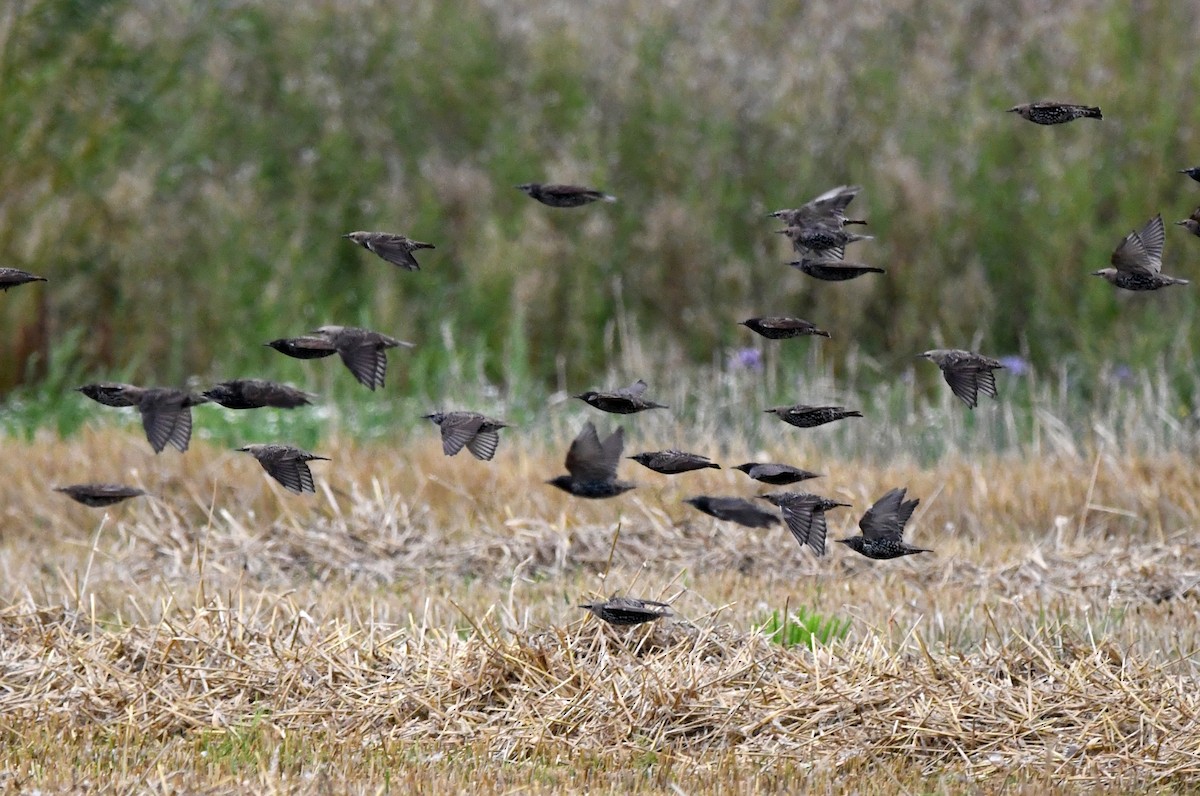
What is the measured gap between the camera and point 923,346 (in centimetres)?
1341

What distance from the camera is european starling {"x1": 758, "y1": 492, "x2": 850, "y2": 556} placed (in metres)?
4.84

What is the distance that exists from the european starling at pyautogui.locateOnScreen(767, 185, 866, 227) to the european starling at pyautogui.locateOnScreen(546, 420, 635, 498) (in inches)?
35.1

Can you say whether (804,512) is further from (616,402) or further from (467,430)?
(467,430)

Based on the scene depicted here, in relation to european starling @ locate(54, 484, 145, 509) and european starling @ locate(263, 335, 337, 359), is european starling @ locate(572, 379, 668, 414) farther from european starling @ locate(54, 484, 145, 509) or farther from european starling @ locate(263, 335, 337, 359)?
european starling @ locate(54, 484, 145, 509)

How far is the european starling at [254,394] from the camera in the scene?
14.6ft

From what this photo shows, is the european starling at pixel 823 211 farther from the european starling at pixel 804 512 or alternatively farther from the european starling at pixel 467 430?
the european starling at pixel 467 430

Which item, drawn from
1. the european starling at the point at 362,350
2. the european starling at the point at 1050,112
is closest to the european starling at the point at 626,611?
the european starling at the point at 362,350

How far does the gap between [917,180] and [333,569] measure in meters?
8.27

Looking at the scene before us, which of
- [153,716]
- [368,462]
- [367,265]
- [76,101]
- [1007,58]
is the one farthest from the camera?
[1007,58]

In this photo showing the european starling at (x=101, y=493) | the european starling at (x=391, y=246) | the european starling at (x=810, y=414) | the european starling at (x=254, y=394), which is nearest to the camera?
the european starling at (x=254, y=394)

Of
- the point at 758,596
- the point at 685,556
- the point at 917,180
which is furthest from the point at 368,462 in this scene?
the point at 917,180

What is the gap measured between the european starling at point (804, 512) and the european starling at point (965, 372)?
0.53 m

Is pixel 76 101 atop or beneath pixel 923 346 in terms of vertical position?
atop

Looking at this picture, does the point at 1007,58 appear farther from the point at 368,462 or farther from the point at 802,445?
the point at 368,462
